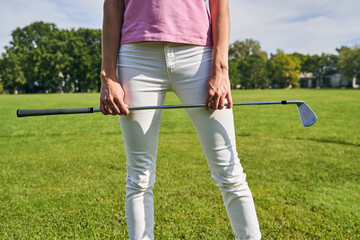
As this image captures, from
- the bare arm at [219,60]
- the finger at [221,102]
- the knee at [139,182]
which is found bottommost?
the knee at [139,182]

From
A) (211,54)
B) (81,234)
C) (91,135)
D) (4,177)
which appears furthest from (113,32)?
(91,135)

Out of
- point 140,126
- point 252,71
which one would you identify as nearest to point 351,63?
point 252,71

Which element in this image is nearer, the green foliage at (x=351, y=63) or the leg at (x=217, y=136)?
the leg at (x=217, y=136)

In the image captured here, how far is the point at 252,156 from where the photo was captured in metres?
4.99

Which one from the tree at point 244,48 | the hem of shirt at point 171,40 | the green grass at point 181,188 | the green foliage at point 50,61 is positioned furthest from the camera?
the tree at point 244,48

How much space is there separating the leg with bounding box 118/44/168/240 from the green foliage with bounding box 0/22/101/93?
60823 mm

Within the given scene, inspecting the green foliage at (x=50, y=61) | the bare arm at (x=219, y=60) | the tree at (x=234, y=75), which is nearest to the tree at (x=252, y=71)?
the tree at (x=234, y=75)

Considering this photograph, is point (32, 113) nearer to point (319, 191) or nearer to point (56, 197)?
point (56, 197)

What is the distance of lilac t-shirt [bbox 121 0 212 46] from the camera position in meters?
1.54

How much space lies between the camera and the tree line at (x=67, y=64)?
58.2 meters

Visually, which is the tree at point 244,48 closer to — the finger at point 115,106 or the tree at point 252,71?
the tree at point 252,71

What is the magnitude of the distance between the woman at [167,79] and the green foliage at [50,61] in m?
60.8

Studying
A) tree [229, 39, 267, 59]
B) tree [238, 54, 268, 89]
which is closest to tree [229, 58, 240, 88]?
tree [238, 54, 268, 89]

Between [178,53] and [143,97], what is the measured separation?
0.32m
